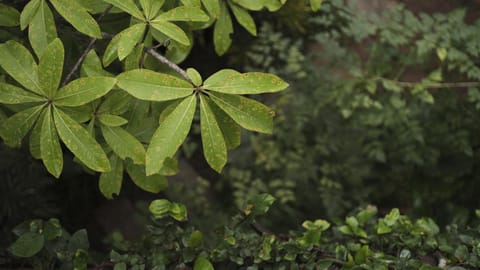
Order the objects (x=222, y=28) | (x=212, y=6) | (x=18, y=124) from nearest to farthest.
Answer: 1. (x=18, y=124)
2. (x=212, y=6)
3. (x=222, y=28)

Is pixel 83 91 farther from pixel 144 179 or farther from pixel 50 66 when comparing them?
pixel 144 179

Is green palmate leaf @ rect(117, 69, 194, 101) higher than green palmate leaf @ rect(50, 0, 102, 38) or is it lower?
lower

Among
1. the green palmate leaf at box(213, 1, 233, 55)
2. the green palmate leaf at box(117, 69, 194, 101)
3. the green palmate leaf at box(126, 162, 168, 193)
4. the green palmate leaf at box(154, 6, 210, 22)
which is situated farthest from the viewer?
the green palmate leaf at box(213, 1, 233, 55)

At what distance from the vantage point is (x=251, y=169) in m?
2.75

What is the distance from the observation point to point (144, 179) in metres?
1.38

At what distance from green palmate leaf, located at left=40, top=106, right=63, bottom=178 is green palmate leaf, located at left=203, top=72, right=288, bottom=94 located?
12.8 inches

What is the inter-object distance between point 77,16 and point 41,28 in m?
0.10

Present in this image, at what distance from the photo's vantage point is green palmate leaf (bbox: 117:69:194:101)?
3.43 ft

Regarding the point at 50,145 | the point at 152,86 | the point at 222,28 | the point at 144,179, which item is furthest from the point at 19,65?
the point at 222,28

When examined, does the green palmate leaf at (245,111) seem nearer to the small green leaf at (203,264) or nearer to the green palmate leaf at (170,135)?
the green palmate leaf at (170,135)

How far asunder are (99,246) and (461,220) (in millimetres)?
1674

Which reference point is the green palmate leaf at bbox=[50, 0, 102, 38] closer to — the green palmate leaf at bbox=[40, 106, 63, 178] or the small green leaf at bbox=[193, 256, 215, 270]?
A: the green palmate leaf at bbox=[40, 106, 63, 178]

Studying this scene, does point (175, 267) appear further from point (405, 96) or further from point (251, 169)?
point (405, 96)

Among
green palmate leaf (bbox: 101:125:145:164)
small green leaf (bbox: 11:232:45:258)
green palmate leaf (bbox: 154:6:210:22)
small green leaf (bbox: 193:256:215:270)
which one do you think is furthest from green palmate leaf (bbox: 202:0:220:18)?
small green leaf (bbox: 11:232:45:258)
